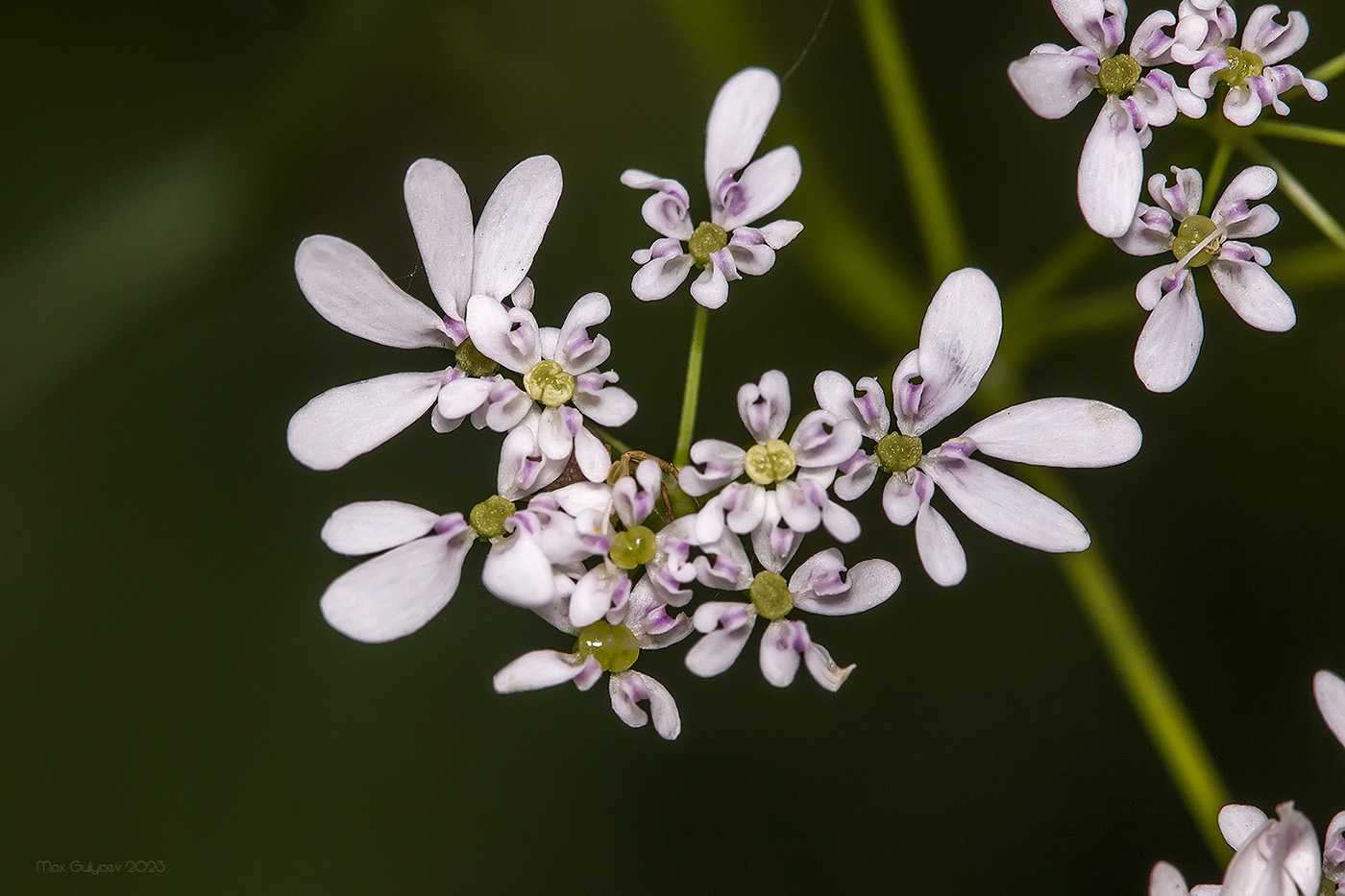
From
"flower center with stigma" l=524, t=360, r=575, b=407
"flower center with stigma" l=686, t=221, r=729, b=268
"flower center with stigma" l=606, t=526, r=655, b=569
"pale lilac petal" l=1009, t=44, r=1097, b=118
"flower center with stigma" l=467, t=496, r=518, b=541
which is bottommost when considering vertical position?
"flower center with stigma" l=606, t=526, r=655, b=569

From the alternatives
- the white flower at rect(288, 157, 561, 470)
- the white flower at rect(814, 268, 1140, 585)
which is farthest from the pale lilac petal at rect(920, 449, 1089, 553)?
the white flower at rect(288, 157, 561, 470)

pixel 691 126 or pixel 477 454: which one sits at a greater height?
pixel 691 126

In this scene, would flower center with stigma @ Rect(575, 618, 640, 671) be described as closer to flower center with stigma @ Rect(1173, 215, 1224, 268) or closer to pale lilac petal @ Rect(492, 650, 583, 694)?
→ pale lilac petal @ Rect(492, 650, 583, 694)

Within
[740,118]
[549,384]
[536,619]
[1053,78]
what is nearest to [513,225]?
[549,384]

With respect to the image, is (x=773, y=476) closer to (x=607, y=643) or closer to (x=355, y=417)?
(x=607, y=643)

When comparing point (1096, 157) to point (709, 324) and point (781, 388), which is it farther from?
point (709, 324)

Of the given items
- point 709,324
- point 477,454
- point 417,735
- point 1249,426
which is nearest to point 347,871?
point 417,735

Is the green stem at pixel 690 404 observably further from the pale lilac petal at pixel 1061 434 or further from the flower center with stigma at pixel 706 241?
the pale lilac petal at pixel 1061 434
